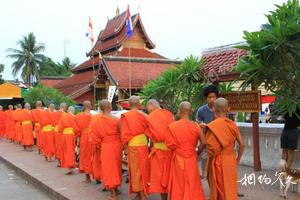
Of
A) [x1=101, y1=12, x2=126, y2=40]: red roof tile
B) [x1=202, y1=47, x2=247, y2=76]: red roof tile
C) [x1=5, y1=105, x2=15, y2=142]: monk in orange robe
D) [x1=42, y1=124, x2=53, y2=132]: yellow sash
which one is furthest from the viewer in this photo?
[x1=101, y1=12, x2=126, y2=40]: red roof tile

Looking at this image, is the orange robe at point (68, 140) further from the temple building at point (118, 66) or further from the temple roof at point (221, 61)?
Answer: the temple building at point (118, 66)

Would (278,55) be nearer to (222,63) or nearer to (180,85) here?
(222,63)

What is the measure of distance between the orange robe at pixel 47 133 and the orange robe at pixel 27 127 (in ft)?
8.90

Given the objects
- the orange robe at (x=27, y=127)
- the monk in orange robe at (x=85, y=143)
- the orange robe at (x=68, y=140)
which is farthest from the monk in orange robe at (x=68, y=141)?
the orange robe at (x=27, y=127)

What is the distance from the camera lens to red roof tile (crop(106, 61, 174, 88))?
84.0 ft

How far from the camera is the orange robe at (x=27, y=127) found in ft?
50.5

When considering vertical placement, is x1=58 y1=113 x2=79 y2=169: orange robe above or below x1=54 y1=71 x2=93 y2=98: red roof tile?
below

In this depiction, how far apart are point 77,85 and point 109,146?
24.7 metres

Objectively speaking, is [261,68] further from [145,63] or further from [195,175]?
[145,63]

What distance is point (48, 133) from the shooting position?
12641 mm

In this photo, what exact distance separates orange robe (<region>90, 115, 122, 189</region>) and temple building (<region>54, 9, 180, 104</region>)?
1713 centimetres

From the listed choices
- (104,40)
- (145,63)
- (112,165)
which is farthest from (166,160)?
(104,40)

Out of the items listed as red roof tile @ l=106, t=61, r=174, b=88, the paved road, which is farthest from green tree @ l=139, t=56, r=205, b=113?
red roof tile @ l=106, t=61, r=174, b=88

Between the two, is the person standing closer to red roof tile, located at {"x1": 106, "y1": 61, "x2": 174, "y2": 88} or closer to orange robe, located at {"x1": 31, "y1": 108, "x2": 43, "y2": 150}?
orange robe, located at {"x1": 31, "y1": 108, "x2": 43, "y2": 150}
